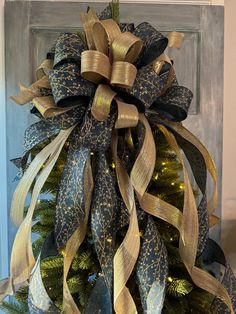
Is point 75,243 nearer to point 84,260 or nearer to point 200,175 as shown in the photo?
point 84,260

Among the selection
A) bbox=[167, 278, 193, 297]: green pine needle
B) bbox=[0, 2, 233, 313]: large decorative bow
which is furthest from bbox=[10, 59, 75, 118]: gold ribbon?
bbox=[167, 278, 193, 297]: green pine needle

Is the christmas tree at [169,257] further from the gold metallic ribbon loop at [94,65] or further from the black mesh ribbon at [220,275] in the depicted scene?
the gold metallic ribbon loop at [94,65]

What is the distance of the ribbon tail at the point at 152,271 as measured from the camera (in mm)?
686

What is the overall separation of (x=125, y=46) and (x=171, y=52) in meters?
0.52

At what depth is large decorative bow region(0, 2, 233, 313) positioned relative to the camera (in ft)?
2.26

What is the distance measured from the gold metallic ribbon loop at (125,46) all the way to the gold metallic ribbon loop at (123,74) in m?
0.02

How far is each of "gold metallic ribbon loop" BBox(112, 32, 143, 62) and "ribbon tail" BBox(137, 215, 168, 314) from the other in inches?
10.7

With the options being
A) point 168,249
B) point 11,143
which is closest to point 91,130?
point 168,249

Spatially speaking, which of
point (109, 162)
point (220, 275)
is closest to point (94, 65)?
point (109, 162)

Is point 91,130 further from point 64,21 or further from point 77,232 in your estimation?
point 64,21

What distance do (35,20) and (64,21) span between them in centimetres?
7

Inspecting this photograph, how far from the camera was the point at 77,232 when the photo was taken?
0.72m

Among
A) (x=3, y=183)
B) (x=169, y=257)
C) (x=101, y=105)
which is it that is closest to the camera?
(x=101, y=105)

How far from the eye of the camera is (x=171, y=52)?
118 centimetres
